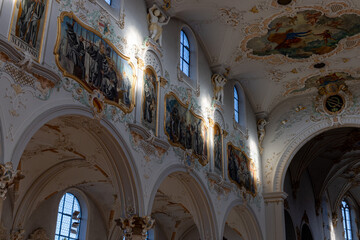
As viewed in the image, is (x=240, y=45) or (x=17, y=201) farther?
(x=240, y=45)

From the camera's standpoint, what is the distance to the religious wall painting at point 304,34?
17297 mm

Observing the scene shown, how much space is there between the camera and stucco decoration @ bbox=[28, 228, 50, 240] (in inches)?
615

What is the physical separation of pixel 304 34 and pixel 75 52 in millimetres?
10331

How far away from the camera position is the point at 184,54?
56.6 feet

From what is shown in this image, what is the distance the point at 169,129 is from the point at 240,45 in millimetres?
5918

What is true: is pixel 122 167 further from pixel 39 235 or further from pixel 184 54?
pixel 184 54

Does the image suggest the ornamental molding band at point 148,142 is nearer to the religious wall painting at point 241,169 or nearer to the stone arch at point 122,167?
the stone arch at point 122,167

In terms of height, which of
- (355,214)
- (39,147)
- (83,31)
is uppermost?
(355,214)

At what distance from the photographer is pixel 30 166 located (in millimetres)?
15375

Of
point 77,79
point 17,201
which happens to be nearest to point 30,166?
point 17,201

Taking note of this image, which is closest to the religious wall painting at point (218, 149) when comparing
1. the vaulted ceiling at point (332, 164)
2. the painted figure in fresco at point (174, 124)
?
the painted figure in fresco at point (174, 124)

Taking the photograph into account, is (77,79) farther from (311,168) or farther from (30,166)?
(311,168)

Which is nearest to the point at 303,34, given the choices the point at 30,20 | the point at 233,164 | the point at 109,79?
the point at 233,164

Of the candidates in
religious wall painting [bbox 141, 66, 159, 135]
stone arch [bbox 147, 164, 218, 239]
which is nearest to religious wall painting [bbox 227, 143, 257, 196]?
stone arch [bbox 147, 164, 218, 239]
